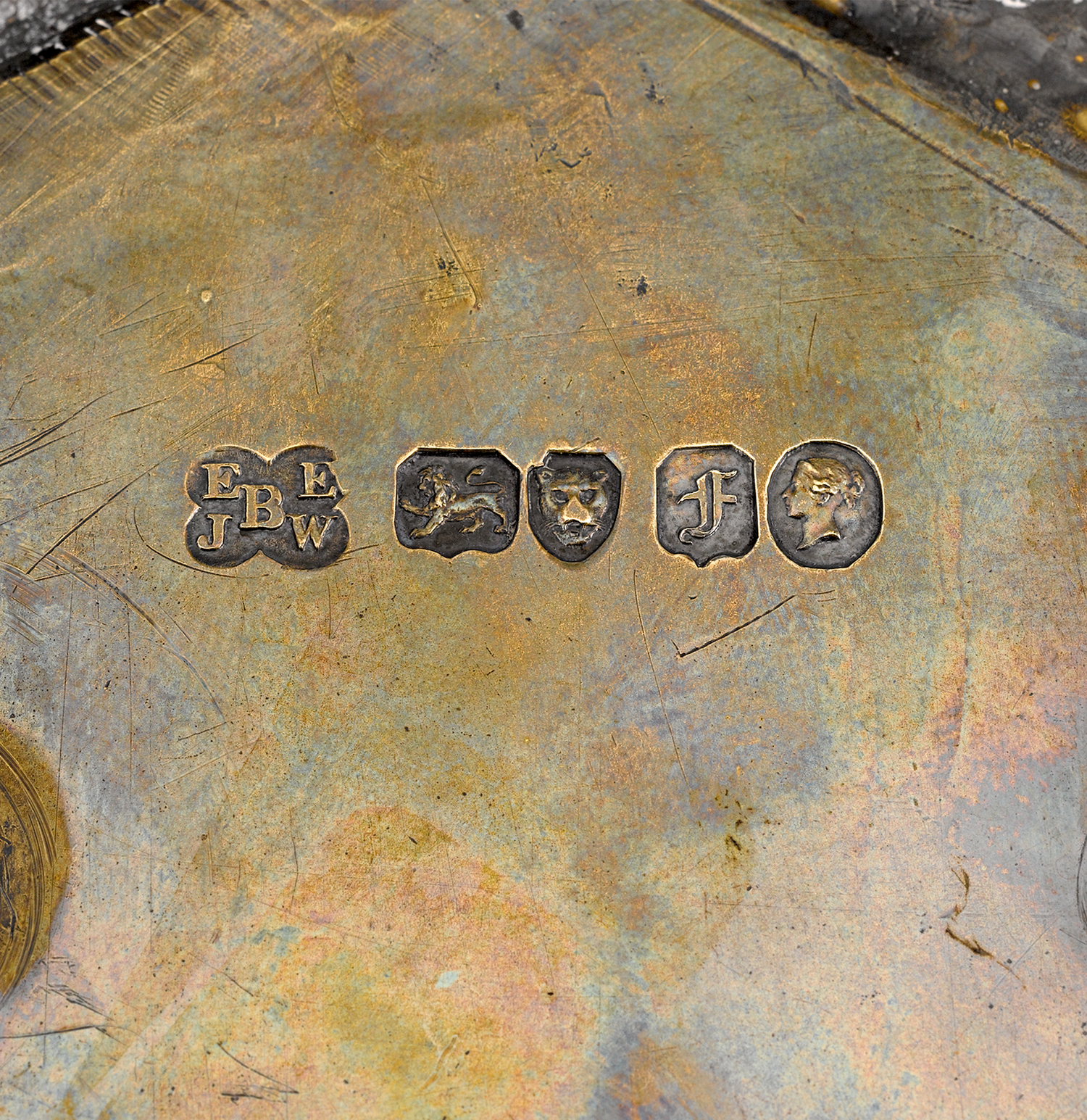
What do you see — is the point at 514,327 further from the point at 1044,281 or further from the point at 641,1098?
the point at 641,1098

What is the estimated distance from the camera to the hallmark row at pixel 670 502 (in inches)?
168

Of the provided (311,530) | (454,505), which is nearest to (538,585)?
(454,505)

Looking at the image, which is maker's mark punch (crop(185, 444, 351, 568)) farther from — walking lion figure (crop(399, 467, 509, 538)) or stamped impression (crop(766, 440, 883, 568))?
stamped impression (crop(766, 440, 883, 568))

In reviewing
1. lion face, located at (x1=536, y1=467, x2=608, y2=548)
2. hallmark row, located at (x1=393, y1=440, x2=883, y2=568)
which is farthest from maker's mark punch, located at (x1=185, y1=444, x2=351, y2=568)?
lion face, located at (x1=536, y1=467, x2=608, y2=548)

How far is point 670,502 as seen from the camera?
4.30 m

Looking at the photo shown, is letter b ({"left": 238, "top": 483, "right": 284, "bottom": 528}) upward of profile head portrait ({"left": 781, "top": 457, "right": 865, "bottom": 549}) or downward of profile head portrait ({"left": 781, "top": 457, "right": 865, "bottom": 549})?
downward

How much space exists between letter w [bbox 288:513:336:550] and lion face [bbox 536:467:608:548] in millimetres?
1302

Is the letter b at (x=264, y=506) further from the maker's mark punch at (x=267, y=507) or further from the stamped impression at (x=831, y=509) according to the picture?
the stamped impression at (x=831, y=509)

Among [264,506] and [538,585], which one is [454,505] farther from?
[264,506]

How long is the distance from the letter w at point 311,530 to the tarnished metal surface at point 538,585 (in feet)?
0.24

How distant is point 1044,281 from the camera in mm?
4320

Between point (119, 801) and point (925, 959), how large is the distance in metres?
4.75

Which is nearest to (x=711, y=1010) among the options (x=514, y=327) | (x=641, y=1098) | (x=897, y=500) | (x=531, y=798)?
(x=641, y=1098)

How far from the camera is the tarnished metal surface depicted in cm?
407
